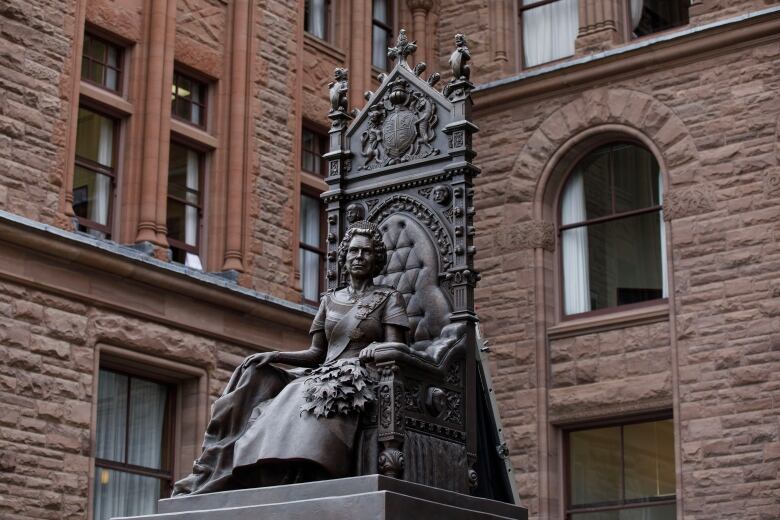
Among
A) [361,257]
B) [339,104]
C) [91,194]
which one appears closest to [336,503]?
[361,257]

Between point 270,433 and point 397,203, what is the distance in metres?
2.24

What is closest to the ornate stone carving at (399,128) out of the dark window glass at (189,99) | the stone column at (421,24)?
the dark window glass at (189,99)

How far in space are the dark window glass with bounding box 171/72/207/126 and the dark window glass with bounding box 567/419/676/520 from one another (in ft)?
20.7

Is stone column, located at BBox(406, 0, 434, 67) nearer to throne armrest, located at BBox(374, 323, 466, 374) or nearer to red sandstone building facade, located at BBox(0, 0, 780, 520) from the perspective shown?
red sandstone building facade, located at BBox(0, 0, 780, 520)

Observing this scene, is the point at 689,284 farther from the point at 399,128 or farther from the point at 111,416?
the point at 399,128

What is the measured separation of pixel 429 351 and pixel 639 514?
1027 cm

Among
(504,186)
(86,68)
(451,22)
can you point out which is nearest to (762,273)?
(504,186)

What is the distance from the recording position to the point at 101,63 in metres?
18.3

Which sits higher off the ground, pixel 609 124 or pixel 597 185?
pixel 609 124

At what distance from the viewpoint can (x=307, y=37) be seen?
837 inches

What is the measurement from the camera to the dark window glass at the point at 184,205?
61.8 feet

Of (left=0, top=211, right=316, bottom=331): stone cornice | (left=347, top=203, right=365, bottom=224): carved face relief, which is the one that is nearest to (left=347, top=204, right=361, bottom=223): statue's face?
(left=347, top=203, right=365, bottom=224): carved face relief

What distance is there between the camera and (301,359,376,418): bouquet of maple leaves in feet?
30.7

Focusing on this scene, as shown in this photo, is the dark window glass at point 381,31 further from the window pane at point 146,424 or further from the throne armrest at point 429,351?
the throne armrest at point 429,351
